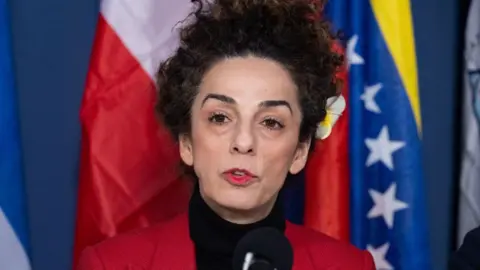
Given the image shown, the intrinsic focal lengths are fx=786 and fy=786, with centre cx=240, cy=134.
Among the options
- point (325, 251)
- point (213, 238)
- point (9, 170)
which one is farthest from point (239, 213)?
point (9, 170)

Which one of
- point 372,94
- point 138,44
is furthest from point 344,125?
point 138,44

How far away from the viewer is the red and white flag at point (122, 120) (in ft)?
4.51

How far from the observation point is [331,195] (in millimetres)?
1495

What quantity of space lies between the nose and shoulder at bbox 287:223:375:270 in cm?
22

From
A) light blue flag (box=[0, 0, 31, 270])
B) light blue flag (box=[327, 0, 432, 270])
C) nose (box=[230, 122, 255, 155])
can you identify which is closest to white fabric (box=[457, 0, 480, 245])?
light blue flag (box=[327, 0, 432, 270])

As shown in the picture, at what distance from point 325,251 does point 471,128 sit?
57cm

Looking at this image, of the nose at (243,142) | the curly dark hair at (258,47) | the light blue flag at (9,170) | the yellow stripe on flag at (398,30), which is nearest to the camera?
the nose at (243,142)

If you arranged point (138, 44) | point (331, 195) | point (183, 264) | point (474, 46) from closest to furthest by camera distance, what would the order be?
1. point (183, 264)
2. point (138, 44)
3. point (331, 195)
4. point (474, 46)

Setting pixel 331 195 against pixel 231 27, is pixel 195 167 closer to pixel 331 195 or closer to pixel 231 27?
pixel 231 27

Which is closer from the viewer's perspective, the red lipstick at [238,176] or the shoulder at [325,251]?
the red lipstick at [238,176]

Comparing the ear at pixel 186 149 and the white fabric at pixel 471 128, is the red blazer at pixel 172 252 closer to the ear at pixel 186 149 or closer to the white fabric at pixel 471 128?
the ear at pixel 186 149

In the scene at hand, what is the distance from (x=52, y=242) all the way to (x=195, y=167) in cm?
52

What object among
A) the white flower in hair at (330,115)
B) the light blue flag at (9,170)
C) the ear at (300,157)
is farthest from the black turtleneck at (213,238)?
the light blue flag at (9,170)

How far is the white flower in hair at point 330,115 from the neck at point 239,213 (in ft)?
0.57
